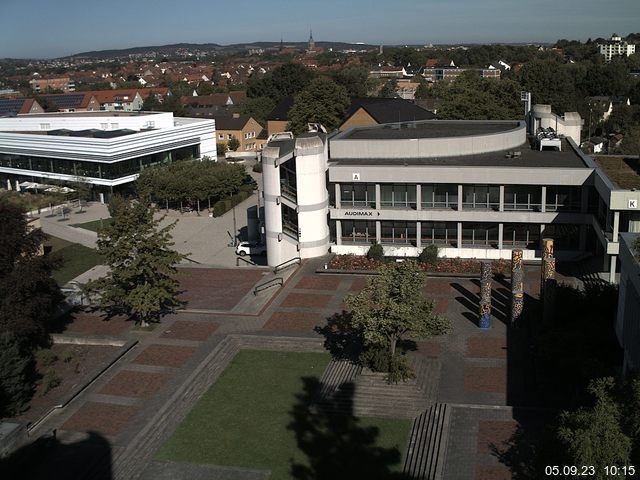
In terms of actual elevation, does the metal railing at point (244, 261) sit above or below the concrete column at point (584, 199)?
below

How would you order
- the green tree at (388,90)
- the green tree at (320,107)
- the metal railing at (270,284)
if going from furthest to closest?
1. the green tree at (388,90)
2. the green tree at (320,107)
3. the metal railing at (270,284)

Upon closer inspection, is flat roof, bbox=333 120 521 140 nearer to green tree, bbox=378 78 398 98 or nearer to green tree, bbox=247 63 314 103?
green tree, bbox=247 63 314 103

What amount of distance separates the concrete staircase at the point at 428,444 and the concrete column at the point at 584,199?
62.1 feet

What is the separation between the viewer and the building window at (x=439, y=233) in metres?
39.7

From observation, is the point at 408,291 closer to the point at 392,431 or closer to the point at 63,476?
the point at 392,431

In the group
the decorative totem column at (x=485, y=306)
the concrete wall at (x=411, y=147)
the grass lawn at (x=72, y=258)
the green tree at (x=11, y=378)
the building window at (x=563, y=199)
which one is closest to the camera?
the green tree at (x=11, y=378)

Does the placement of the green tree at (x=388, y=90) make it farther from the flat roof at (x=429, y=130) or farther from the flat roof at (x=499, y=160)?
the flat roof at (x=499, y=160)

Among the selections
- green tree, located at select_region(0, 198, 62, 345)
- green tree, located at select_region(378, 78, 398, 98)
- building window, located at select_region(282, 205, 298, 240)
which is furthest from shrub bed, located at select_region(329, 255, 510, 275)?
green tree, located at select_region(378, 78, 398, 98)

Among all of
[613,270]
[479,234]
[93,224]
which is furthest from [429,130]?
[93,224]

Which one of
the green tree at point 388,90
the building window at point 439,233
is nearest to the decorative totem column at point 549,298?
the building window at point 439,233

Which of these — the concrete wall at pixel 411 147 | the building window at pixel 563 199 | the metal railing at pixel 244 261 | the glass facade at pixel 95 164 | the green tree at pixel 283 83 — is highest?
the green tree at pixel 283 83

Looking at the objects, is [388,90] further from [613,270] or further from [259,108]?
[613,270]

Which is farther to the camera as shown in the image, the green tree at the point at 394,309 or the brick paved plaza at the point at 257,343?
the green tree at the point at 394,309

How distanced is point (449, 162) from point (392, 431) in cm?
2225
